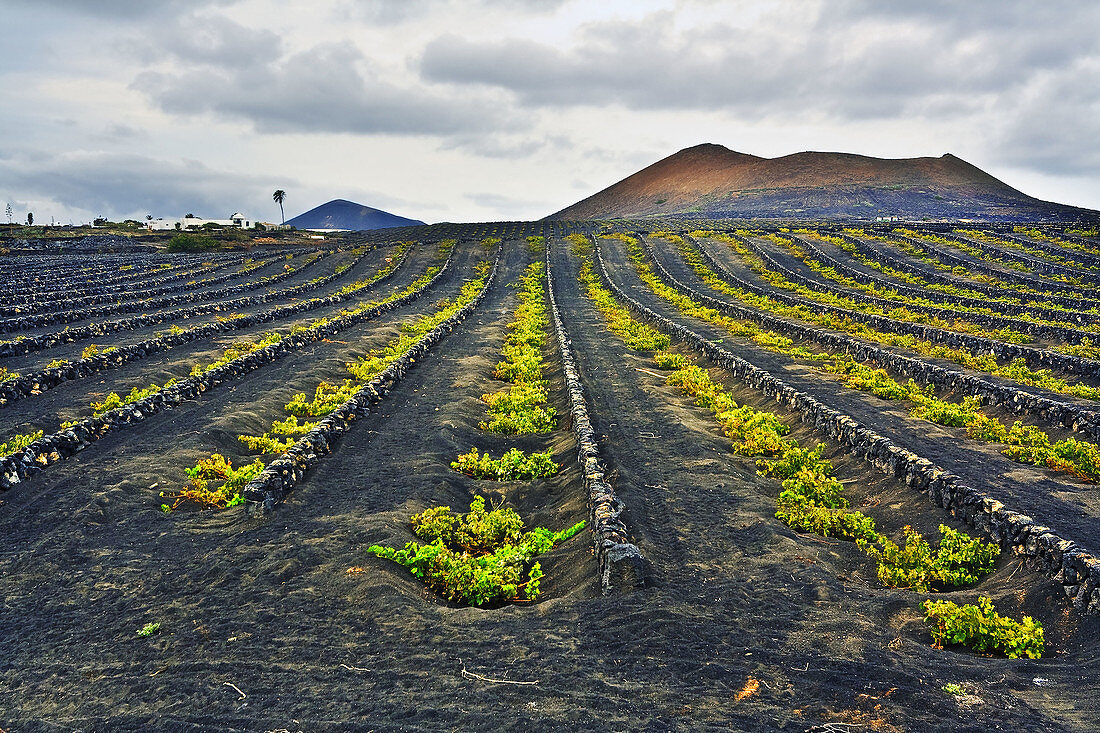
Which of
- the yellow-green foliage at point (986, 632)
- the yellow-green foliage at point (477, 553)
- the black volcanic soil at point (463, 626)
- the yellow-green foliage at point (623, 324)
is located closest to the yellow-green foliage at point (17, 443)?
the black volcanic soil at point (463, 626)

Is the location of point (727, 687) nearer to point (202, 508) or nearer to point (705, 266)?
point (202, 508)

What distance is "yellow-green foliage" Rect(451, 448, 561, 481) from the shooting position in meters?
13.8

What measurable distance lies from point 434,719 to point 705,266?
60.6 meters

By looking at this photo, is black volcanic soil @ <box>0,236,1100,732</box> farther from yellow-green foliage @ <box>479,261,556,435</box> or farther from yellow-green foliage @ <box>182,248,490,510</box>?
yellow-green foliage @ <box>479,261,556,435</box>

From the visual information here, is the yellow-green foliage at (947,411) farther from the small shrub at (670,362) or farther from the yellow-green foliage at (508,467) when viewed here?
the yellow-green foliage at (508,467)

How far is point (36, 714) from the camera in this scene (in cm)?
636

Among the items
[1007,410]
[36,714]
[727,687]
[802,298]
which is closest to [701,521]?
[727,687]

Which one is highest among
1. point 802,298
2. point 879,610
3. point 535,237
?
point 535,237

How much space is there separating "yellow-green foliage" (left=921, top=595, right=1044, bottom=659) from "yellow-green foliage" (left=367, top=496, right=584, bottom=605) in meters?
4.73

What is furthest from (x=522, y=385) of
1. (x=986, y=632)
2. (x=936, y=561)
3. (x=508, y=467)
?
(x=986, y=632)

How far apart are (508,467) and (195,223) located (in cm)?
12858

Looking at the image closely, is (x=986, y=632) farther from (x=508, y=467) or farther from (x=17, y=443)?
(x=17, y=443)

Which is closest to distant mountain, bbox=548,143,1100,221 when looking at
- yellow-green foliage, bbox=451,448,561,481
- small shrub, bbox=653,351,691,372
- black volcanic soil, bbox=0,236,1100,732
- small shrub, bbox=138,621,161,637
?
small shrub, bbox=653,351,691,372

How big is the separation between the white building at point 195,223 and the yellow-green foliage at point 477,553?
122 metres
